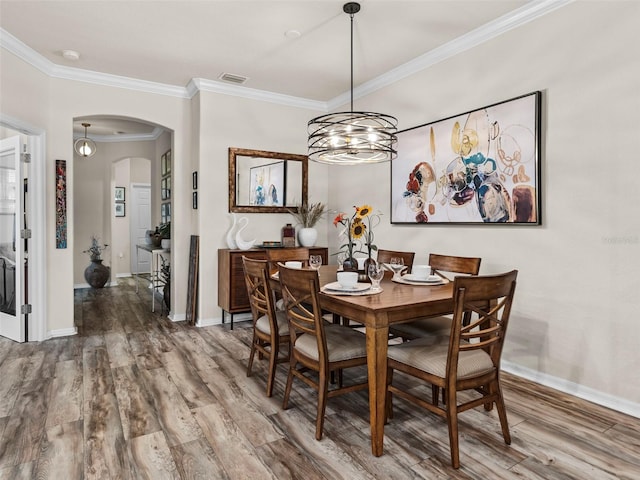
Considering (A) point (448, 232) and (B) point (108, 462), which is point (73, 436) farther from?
(A) point (448, 232)

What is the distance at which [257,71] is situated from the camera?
4.27 metres

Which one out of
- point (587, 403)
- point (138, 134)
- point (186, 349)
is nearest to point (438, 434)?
point (587, 403)

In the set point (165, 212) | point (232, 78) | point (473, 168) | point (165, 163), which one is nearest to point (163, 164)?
point (165, 163)

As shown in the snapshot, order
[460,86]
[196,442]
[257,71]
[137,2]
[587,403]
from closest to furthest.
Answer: [196,442] < [587,403] < [137,2] < [460,86] < [257,71]

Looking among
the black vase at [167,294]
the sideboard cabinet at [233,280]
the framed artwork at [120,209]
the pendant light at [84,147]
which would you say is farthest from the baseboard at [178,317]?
the framed artwork at [120,209]

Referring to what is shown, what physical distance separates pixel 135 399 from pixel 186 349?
3.52 feet

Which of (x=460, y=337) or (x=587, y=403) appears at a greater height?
(x=460, y=337)

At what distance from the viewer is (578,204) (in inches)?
108

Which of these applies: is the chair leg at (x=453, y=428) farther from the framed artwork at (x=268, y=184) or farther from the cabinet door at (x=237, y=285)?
the framed artwork at (x=268, y=184)

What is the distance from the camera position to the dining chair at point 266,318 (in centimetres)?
267

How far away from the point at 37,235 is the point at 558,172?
455 cm

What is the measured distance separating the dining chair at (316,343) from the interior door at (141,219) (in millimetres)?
7097

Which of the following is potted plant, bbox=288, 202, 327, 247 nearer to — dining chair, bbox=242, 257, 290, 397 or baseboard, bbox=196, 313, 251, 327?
baseboard, bbox=196, 313, 251, 327

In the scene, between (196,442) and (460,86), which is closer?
(196,442)
